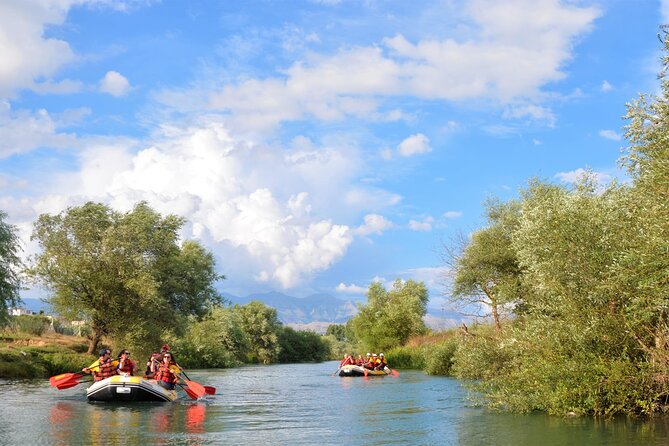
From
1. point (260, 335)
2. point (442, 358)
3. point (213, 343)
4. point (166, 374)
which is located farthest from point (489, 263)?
point (260, 335)

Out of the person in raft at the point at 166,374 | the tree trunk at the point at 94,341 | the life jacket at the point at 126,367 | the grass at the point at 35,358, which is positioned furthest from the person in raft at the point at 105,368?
the tree trunk at the point at 94,341

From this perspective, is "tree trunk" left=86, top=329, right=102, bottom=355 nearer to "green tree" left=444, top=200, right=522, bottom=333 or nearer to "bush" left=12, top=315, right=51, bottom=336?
"bush" left=12, top=315, right=51, bottom=336

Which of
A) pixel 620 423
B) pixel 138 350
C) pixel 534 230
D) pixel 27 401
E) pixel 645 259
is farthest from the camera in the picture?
pixel 138 350

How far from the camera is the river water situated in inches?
620

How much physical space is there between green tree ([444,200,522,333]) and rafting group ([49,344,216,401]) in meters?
15.1

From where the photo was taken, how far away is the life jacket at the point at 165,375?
85.0 ft

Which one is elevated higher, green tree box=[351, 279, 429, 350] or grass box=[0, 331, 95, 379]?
green tree box=[351, 279, 429, 350]

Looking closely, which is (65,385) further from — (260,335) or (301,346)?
(301,346)

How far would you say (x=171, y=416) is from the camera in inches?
829

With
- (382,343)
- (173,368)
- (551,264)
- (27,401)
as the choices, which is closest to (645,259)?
(551,264)

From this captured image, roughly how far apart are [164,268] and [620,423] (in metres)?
33.6

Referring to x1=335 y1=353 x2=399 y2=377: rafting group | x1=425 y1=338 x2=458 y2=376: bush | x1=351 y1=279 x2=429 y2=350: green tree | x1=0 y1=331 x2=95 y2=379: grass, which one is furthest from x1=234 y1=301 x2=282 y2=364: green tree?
x1=425 y1=338 x2=458 y2=376: bush

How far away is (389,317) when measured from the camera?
64875mm

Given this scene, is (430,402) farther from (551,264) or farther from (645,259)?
(645,259)
